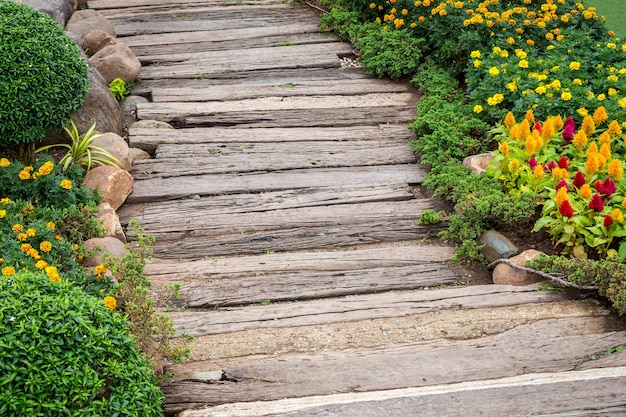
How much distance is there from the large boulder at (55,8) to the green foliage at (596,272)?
425 centimetres

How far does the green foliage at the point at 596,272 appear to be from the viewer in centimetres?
381

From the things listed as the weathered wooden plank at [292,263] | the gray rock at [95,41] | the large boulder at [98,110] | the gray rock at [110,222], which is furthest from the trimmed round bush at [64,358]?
the gray rock at [95,41]

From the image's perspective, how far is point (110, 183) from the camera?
15.9 feet

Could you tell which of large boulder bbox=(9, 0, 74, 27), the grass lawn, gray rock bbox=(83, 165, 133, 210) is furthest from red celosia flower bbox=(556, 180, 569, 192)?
large boulder bbox=(9, 0, 74, 27)

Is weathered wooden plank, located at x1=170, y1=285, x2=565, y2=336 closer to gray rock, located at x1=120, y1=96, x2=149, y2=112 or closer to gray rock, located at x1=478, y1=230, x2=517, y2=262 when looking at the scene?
gray rock, located at x1=478, y1=230, x2=517, y2=262

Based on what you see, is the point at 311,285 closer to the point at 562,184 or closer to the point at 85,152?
the point at 562,184

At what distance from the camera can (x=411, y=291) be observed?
422 cm

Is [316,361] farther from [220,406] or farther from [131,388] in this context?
[131,388]

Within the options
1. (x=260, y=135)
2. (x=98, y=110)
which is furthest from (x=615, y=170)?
(x=98, y=110)

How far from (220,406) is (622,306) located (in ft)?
6.36

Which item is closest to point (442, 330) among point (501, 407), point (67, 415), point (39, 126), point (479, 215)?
point (501, 407)

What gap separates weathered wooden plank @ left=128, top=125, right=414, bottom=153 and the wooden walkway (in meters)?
0.02

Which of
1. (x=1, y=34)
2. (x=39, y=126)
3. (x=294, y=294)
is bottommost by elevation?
(x=294, y=294)

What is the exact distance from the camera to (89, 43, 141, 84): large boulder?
20.7ft
